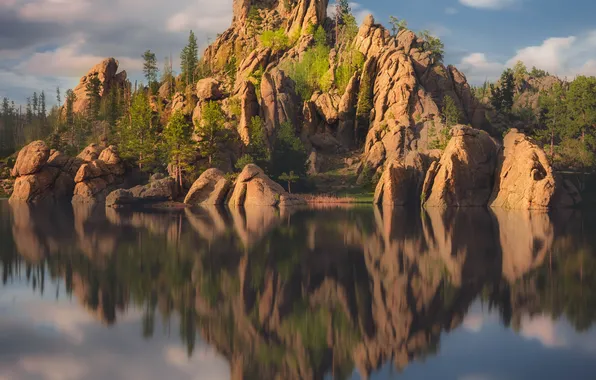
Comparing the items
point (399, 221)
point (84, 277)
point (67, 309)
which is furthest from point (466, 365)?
point (399, 221)

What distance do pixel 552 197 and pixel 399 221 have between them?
25.1m

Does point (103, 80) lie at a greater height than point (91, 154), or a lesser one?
greater

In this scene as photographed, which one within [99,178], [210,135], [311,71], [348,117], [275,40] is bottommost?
[99,178]

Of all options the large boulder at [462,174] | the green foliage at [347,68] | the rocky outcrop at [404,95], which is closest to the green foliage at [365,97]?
the rocky outcrop at [404,95]

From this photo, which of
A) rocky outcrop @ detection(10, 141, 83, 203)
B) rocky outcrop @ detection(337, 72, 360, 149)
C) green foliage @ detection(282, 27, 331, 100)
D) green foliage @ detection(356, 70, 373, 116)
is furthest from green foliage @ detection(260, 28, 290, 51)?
rocky outcrop @ detection(10, 141, 83, 203)

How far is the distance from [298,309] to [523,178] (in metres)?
52.5

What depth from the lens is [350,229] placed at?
3706 centimetres

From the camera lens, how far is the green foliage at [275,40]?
13125 centimetres

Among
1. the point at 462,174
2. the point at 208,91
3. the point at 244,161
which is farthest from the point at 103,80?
the point at 462,174

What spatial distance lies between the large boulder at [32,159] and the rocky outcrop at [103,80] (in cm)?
6265

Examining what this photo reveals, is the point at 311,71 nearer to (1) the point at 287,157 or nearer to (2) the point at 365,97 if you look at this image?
(2) the point at 365,97

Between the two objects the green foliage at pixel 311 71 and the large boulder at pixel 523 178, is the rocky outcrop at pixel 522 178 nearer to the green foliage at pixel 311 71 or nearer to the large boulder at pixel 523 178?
the large boulder at pixel 523 178

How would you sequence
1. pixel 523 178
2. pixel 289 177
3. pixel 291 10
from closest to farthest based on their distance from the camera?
pixel 523 178, pixel 289 177, pixel 291 10

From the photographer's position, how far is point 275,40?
133 meters
